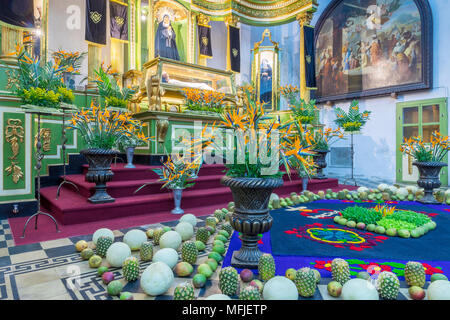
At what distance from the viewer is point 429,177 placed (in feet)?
15.4

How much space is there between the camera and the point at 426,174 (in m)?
4.73

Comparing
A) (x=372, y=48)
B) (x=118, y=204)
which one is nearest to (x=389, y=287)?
(x=118, y=204)

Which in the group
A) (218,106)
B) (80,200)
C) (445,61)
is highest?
(445,61)

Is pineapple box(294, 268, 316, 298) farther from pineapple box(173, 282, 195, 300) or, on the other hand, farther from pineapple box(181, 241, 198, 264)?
pineapple box(181, 241, 198, 264)

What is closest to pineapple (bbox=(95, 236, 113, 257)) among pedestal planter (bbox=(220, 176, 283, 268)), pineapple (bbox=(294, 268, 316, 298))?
pedestal planter (bbox=(220, 176, 283, 268))

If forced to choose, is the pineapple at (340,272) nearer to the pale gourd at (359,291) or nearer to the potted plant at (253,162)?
the pale gourd at (359,291)

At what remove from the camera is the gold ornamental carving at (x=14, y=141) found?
12.8ft

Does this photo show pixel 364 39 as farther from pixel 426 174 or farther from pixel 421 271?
pixel 421 271

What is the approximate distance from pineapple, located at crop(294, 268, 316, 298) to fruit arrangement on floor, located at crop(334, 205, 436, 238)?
1741 millimetres

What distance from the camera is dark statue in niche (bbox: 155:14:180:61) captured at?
959 cm

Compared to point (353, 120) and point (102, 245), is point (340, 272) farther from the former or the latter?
point (353, 120)

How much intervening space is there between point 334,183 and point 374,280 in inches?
222

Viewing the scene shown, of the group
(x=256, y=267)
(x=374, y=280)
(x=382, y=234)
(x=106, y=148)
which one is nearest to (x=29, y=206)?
(x=106, y=148)

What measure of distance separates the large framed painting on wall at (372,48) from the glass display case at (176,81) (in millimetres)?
4750
